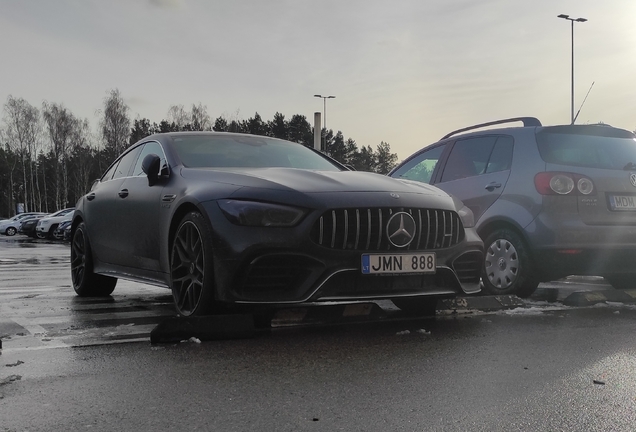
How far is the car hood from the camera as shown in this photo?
5.00m

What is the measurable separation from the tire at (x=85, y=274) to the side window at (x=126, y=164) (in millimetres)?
797

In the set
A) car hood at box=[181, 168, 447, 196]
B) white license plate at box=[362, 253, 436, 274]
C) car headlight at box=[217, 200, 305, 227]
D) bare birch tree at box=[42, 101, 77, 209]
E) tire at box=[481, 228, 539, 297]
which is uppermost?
bare birch tree at box=[42, 101, 77, 209]

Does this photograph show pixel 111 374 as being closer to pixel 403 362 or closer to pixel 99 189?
pixel 403 362

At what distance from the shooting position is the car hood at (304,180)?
16.4 feet

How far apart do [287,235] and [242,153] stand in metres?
1.69

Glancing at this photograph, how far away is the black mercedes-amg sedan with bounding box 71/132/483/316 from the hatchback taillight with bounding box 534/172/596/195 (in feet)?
4.38

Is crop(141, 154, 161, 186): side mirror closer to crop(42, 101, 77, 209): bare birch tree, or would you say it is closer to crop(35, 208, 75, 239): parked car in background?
crop(35, 208, 75, 239): parked car in background

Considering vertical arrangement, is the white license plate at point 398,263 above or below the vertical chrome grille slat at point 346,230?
below

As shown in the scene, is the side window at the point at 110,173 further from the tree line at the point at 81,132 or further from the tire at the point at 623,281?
the tree line at the point at 81,132

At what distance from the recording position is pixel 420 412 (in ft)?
10.1

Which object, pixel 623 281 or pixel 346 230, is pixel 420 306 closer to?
pixel 346 230

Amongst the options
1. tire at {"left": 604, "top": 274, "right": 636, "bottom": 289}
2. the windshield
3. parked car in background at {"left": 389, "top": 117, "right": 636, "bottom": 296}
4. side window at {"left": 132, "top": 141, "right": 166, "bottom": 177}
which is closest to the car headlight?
the windshield

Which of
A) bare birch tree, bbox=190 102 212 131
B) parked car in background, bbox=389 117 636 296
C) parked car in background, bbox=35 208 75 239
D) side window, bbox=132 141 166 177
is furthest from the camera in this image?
bare birch tree, bbox=190 102 212 131

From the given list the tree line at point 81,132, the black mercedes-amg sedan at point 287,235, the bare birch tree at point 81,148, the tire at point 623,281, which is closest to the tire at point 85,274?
the black mercedes-amg sedan at point 287,235
